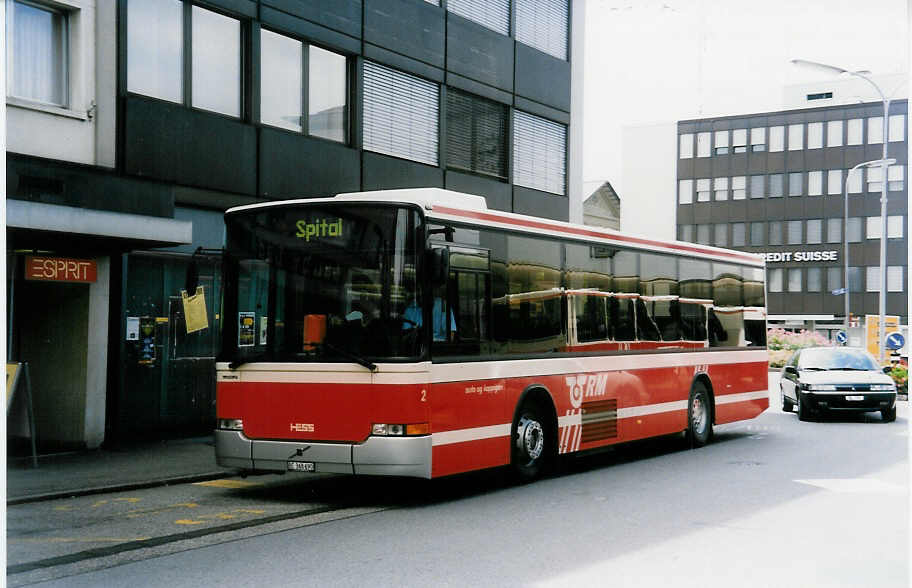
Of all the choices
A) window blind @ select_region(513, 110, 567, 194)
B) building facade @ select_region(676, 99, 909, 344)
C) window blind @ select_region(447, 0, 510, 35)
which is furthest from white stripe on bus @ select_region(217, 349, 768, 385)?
building facade @ select_region(676, 99, 909, 344)

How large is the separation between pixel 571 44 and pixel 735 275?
10.5 metres

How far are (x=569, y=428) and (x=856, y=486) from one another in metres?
3.23

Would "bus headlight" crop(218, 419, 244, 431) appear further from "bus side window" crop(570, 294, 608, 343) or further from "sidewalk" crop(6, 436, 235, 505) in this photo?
"bus side window" crop(570, 294, 608, 343)

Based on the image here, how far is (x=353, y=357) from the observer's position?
10438mm

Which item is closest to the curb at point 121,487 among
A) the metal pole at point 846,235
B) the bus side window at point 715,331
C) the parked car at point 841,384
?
the bus side window at point 715,331

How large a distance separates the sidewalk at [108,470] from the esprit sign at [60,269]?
2.30 metres

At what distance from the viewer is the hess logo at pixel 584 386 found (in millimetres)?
13055

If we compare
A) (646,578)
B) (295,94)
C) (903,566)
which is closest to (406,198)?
(646,578)

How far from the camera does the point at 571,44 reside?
1057 inches

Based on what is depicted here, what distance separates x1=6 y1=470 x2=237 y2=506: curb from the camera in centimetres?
1102

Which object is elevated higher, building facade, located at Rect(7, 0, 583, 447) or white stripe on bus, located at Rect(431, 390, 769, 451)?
building facade, located at Rect(7, 0, 583, 447)

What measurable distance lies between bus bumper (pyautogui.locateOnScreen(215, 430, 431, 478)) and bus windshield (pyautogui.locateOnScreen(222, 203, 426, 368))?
796 mm

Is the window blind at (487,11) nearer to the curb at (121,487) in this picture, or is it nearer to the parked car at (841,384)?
the parked car at (841,384)

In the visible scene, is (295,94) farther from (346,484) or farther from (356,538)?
(356,538)
